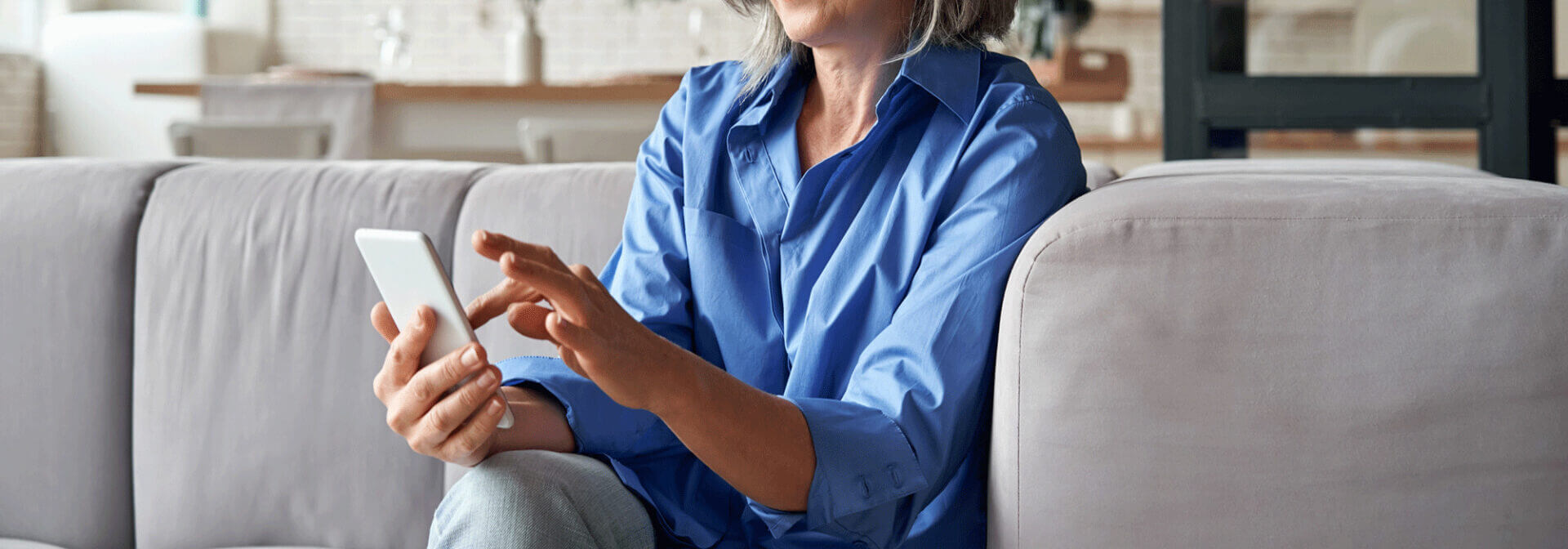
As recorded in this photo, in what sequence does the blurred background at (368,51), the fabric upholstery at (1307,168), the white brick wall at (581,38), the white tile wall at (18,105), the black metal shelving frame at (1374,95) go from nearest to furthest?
the fabric upholstery at (1307,168), the black metal shelving frame at (1374,95), the blurred background at (368,51), the white tile wall at (18,105), the white brick wall at (581,38)

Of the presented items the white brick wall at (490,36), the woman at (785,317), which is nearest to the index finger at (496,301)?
the woman at (785,317)

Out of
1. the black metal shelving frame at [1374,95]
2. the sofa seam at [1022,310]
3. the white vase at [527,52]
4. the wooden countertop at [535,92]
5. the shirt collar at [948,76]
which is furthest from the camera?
the white vase at [527,52]

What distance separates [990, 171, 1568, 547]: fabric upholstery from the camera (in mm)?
820

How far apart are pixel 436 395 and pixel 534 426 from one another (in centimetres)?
17

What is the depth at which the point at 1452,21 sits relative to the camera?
85.3 inches

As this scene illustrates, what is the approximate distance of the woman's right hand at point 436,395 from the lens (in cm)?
85

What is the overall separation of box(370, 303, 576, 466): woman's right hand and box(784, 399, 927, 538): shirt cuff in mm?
216

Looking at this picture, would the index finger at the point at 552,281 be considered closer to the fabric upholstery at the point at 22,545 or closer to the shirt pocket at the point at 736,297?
the shirt pocket at the point at 736,297

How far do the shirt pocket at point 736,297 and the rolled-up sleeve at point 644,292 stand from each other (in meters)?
0.02

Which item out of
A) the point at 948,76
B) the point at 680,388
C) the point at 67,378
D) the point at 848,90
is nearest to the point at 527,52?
the point at 67,378

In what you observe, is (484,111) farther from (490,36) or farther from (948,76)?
(490,36)

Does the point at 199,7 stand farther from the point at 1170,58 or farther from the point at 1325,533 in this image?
the point at 1325,533

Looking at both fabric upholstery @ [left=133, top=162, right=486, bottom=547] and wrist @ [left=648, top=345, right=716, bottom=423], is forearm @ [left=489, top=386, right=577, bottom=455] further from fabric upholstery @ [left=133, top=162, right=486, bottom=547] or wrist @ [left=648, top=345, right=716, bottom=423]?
fabric upholstery @ [left=133, top=162, right=486, bottom=547]

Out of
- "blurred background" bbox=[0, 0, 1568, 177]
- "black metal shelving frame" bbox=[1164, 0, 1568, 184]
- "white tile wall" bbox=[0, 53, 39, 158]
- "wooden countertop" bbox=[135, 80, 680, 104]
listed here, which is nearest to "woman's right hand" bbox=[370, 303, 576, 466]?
"black metal shelving frame" bbox=[1164, 0, 1568, 184]
